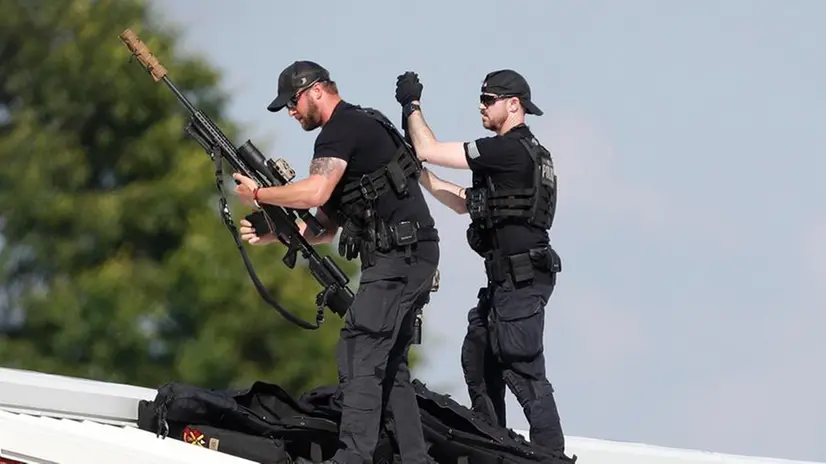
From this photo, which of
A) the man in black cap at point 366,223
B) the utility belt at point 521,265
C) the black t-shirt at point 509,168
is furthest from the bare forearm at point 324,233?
the utility belt at point 521,265

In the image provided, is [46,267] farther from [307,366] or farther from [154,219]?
[307,366]

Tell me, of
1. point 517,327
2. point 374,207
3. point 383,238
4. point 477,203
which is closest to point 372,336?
point 383,238

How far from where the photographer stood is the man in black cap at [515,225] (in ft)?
22.2

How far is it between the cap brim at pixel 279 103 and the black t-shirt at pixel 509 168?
0.97 metres

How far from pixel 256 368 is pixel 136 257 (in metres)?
2.32

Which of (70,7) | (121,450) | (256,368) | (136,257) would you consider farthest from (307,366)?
(121,450)

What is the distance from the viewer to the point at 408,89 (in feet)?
22.0

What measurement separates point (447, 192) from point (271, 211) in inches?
37.7

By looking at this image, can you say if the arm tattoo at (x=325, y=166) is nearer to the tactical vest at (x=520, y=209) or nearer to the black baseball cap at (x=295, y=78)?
the black baseball cap at (x=295, y=78)

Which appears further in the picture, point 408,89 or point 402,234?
point 408,89

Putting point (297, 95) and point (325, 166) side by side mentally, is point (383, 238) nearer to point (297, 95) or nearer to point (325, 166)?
point (325, 166)

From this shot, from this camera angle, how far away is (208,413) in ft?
21.5

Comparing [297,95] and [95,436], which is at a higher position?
[297,95]

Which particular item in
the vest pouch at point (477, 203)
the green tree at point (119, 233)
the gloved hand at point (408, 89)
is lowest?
the vest pouch at point (477, 203)
